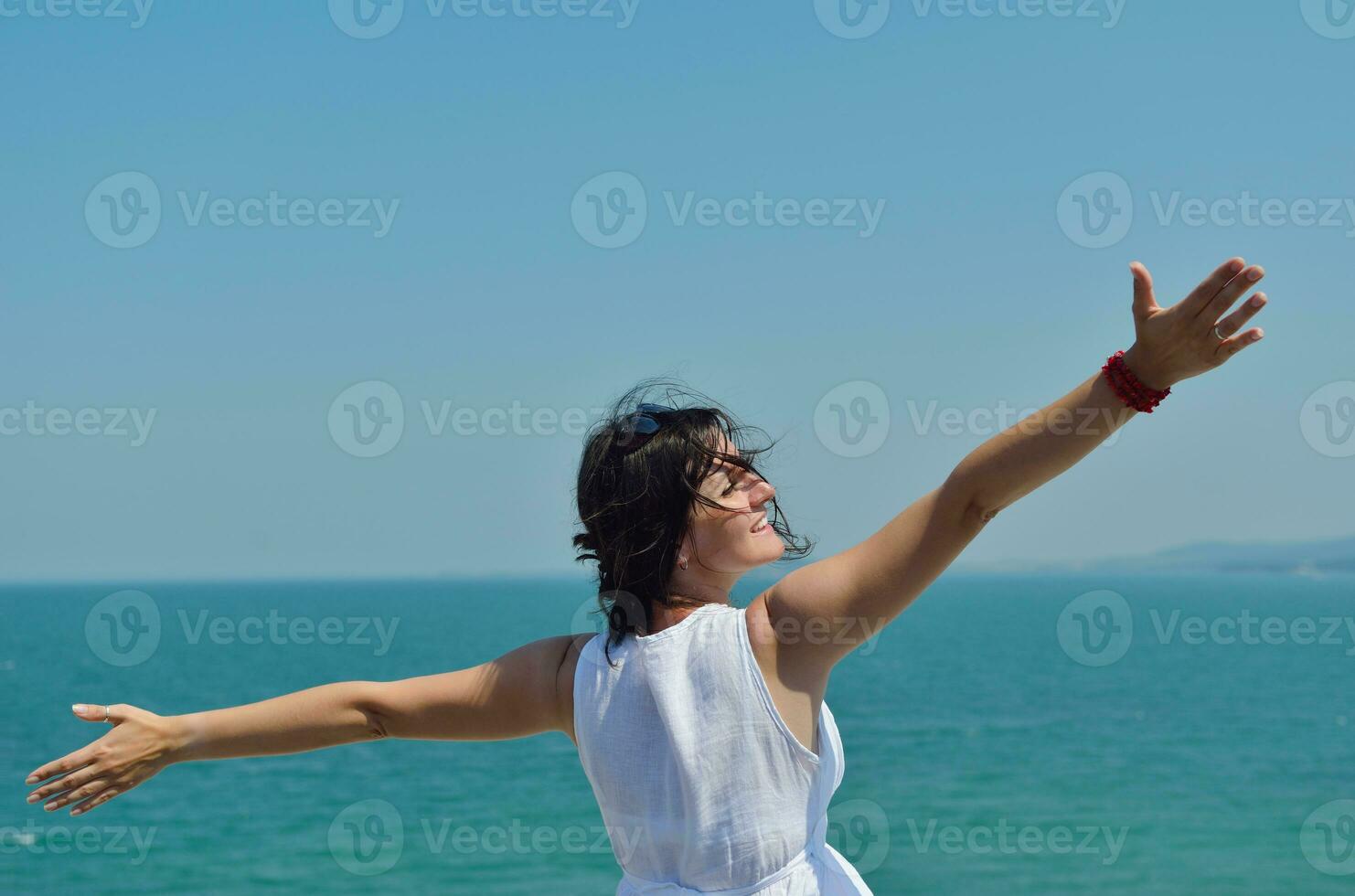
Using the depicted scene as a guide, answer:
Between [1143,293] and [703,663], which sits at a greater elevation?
[1143,293]

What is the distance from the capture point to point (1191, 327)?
1.84 m

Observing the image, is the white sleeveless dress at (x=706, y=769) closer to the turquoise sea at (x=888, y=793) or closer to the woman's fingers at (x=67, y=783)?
the woman's fingers at (x=67, y=783)

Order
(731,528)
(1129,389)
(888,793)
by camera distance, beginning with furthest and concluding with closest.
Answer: (888,793)
(731,528)
(1129,389)

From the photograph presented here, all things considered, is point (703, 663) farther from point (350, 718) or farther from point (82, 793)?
point (82, 793)

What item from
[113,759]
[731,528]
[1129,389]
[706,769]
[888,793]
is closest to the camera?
[1129,389]

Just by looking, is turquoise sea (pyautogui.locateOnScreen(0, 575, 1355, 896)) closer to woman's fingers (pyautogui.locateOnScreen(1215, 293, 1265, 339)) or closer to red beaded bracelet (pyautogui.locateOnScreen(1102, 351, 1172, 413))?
red beaded bracelet (pyautogui.locateOnScreen(1102, 351, 1172, 413))

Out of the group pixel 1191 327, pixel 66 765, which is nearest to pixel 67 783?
pixel 66 765

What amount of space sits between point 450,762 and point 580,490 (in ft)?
101

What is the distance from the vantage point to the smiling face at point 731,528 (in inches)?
89.9

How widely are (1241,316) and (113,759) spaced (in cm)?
211

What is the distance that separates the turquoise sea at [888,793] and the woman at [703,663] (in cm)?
111

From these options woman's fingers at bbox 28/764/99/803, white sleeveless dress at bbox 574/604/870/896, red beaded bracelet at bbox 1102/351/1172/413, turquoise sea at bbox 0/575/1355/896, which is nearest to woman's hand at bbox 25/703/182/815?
woman's fingers at bbox 28/764/99/803

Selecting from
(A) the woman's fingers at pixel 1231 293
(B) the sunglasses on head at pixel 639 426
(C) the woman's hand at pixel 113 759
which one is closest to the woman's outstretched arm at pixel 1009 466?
(A) the woman's fingers at pixel 1231 293

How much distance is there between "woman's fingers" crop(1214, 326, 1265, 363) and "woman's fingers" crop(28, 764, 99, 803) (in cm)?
210
